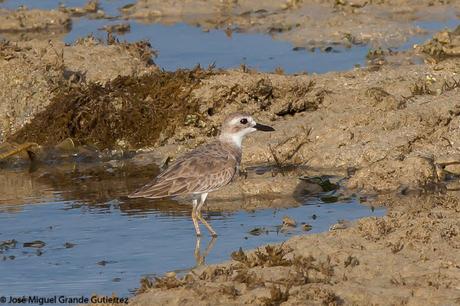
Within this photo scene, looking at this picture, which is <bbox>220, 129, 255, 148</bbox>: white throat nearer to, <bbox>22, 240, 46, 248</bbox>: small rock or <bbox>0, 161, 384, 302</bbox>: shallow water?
<bbox>0, 161, 384, 302</bbox>: shallow water

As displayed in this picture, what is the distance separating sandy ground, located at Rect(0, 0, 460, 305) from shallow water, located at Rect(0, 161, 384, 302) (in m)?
0.58

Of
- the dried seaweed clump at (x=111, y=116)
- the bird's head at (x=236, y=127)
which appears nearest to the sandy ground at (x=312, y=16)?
the dried seaweed clump at (x=111, y=116)

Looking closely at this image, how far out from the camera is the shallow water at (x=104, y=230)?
1062 centimetres

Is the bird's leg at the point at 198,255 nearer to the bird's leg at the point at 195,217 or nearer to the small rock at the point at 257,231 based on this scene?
the bird's leg at the point at 195,217

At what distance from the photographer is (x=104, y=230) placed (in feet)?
40.4

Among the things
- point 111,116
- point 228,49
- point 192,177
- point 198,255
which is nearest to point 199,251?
point 198,255

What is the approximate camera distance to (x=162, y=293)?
9.43 m

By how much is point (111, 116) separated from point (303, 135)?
109 inches

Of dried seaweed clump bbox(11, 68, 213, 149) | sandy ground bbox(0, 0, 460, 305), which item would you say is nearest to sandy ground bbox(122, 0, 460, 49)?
sandy ground bbox(0, 0, 460, 305)

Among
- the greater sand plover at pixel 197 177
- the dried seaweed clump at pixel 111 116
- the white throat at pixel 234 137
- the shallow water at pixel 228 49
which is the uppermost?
the white throat at pixel 234 137

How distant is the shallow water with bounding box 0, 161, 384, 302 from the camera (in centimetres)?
1062

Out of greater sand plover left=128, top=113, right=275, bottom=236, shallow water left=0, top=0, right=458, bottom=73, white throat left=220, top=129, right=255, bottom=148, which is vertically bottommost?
shallow water left=0, top=0, right=458, bottom=73

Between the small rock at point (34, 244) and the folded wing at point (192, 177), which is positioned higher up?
the folded wing at point (192, 177)

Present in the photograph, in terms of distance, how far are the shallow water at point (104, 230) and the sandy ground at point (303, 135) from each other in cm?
58
